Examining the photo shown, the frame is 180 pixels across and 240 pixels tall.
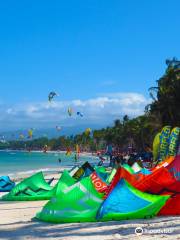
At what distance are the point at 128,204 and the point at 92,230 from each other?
1427 mm

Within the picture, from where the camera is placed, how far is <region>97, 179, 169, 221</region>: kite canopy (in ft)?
30.6

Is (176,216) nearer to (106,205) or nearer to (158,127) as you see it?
(106,205)

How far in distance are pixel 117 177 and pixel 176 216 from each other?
1.80 metres

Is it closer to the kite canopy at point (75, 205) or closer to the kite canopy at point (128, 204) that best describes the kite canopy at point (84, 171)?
the kite canopy at point (75, 205)

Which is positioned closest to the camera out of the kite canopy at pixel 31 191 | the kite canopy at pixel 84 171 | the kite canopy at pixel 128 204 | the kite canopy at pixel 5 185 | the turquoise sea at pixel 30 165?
the kite canopy at pixel 128 204

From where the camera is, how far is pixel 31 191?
15.4 metres

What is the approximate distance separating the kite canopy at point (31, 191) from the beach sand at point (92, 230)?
4896mm

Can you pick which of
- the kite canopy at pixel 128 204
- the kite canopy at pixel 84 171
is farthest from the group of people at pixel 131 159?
the kite canopy at pixel 128 204

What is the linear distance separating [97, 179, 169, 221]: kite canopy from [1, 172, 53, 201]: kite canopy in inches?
238

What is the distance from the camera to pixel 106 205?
9383 mm

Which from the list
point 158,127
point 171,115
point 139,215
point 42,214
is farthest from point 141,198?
point 158,127

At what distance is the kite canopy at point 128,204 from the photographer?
9328 millimetres

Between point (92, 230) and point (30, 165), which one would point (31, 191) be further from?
point (30, 165)

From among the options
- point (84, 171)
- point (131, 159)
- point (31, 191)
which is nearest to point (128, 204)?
point (31, 191)
